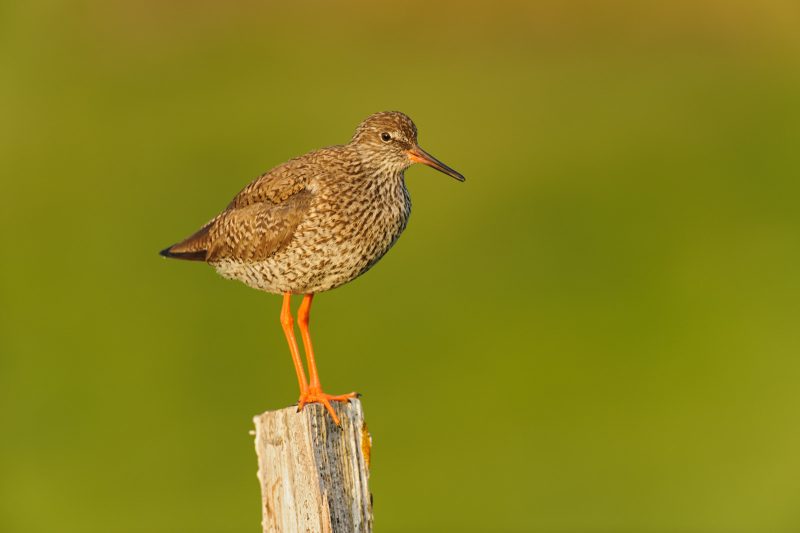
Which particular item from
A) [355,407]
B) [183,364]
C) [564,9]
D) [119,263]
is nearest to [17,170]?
[119,263]

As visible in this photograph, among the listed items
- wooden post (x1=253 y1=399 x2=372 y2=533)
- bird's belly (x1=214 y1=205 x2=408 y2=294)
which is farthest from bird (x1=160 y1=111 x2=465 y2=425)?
wooden post (x1=253 y1=399 x2=372 y2=533)

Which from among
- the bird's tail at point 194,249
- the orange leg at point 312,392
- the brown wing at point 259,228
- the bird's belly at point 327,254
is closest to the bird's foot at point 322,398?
the orange leg at point 312,392

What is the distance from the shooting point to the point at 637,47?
80.4 ft

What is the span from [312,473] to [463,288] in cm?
1084

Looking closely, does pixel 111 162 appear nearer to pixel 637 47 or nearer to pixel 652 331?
pixel 652 331

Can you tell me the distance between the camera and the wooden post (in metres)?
5.57

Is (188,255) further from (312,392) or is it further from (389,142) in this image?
(312,392)

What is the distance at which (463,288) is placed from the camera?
16.4 meters

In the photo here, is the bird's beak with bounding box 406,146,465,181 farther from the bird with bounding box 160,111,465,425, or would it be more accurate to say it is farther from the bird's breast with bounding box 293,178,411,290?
the bird's breast with bounding box 293,178,411,290

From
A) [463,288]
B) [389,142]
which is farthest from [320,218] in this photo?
[463,288]

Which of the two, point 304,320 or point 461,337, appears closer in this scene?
point 304,320

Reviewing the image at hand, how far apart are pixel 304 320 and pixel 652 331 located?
341 inches

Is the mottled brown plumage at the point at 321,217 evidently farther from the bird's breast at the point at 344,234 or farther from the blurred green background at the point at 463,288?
the blurred green background at the point at 463,288

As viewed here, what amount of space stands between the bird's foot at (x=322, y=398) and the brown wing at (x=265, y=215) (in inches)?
38.6
